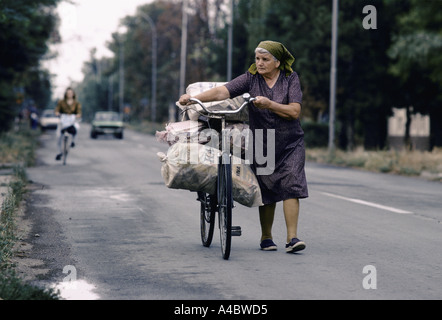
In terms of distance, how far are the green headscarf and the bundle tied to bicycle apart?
0.64 meters

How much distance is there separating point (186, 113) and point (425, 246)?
2786 millimetres

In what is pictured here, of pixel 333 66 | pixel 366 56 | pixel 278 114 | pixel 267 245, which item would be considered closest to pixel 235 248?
pixel 267 245

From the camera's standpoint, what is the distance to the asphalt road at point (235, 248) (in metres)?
6.38

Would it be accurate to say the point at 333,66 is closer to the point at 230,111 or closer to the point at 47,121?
the point at 230,111

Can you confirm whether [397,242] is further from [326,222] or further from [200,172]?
[200,172]

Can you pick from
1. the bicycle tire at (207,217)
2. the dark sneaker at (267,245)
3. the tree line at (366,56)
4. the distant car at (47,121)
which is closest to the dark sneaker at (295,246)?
the dark sneaker at (267,245)

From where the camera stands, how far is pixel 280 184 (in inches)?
309

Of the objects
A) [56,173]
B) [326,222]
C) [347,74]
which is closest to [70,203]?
[326,222]

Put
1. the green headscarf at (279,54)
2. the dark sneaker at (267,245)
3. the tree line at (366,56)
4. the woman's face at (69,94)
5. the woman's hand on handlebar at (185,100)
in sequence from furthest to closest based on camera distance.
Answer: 1. the tree line at (366,56)
2. the woman's face at (69,94)
3. the dark sneaker at (267,245)
4. the green headscarf at (279,54)
5. the woman's hand on handlebar at (185,100)

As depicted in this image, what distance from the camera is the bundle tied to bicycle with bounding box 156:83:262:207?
7.69m

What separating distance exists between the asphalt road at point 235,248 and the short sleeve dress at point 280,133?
0.65 metres

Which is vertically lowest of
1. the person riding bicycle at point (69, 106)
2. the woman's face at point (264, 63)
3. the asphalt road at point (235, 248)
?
the asphalt road at point (235, 248)

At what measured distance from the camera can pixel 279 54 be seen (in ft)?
25.2

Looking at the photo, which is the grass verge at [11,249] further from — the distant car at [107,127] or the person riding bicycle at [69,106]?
the distant car at [107,127]
